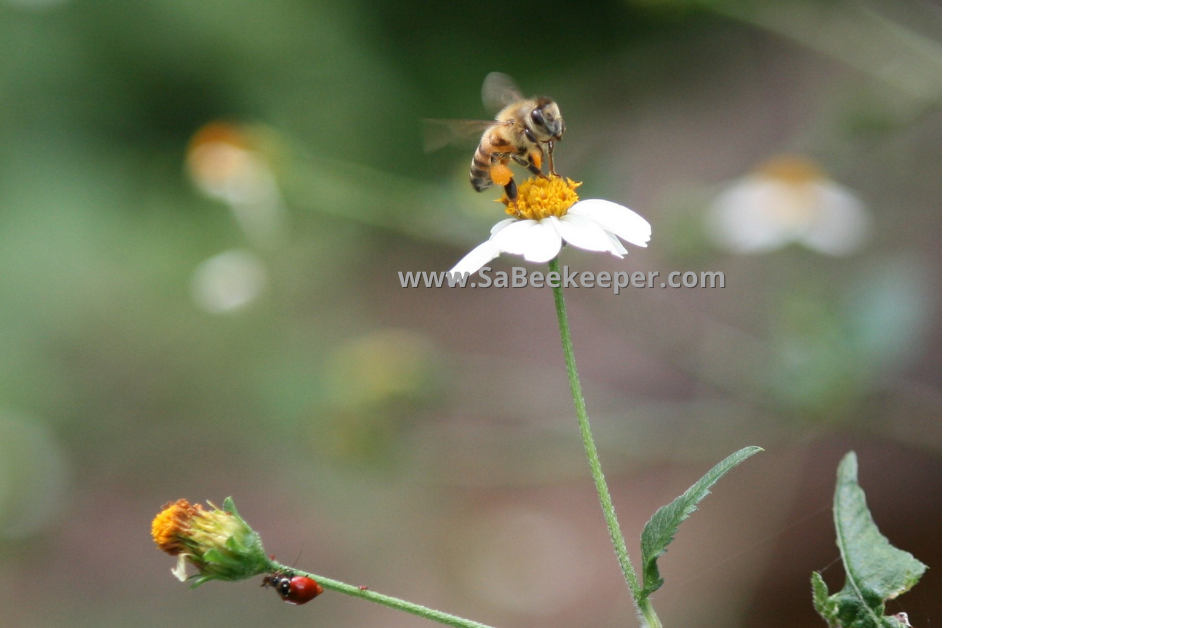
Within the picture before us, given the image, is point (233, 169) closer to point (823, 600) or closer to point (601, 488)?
point (601, 488)

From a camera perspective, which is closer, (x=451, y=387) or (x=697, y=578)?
(x=697, y=578)

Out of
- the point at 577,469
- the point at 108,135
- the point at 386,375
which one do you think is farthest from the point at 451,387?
the point at 108,135

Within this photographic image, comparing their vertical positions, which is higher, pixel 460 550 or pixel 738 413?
pixel 738 413

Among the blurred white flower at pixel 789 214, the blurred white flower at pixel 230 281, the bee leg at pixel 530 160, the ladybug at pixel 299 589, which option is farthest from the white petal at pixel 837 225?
the ladybug at pixel 299 589

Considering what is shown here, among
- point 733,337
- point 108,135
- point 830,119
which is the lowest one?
point 733,337

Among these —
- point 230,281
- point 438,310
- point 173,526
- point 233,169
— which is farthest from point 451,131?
point 438,310

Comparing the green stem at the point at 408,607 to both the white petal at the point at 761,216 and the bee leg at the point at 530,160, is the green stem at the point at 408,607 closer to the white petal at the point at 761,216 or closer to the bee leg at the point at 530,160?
the bee leg at the point at 530,160
